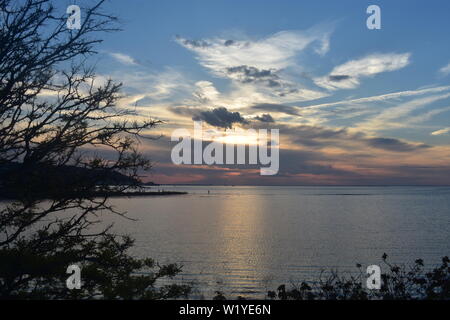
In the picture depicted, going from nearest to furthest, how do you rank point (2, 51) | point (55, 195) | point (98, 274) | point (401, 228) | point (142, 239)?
point (2, 51), point (55, 195), point (98, 274), point (142, 239), point (401, 228)

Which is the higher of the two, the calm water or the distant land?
the distant land

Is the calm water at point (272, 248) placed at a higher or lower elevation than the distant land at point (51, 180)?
lower

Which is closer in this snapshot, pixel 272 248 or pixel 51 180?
pixel 51 180

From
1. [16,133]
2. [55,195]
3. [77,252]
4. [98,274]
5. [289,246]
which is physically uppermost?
[16,133]

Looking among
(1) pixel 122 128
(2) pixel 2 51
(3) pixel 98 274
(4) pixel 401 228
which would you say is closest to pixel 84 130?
(1) pixel 122 128

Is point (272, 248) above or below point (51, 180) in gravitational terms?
below

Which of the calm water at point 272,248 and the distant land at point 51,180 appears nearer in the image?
the distant land at point 51,180

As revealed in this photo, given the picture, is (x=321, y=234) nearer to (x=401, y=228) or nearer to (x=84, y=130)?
(x=401, y=228)

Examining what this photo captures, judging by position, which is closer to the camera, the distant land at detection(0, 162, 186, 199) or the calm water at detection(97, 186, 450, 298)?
the distant land at detection(0, 162, 186, 199)
